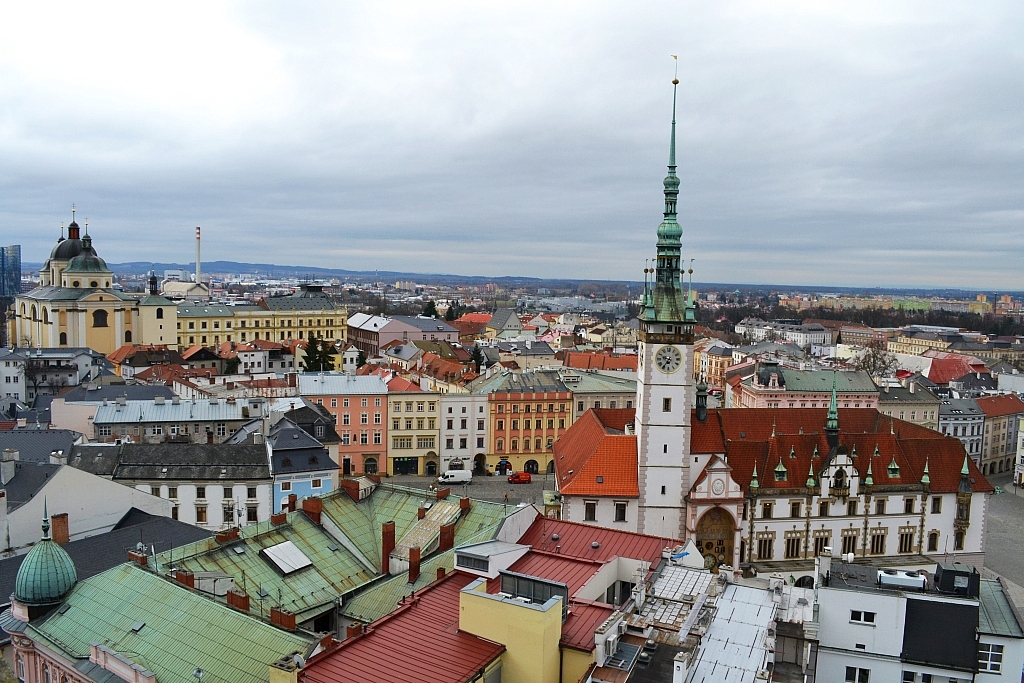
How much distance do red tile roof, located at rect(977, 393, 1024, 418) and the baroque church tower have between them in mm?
62511

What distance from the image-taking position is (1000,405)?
103438 millimetres

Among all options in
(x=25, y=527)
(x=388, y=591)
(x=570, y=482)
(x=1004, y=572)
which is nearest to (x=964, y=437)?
(x=1004, y=572)

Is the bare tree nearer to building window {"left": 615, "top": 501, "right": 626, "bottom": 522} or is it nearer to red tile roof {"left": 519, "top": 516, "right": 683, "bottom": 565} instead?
building window {"left": 615, "top": 501, "right": 626, "bottom": 522}

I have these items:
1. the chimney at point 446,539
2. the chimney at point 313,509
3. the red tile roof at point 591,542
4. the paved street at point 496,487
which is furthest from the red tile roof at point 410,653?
the paved street at point 496,487

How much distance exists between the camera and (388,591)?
34938 mm

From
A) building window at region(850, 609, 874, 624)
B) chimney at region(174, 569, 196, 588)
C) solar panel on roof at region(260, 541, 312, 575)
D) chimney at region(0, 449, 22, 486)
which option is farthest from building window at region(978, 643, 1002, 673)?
chimney at region(0, 449, 22, 486)

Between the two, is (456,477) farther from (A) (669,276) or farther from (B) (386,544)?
(B) (386,544)

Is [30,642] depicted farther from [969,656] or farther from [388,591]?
[969,656]

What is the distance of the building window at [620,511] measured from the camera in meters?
55.0

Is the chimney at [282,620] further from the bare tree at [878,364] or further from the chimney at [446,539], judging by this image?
the bare tree at [878,364]

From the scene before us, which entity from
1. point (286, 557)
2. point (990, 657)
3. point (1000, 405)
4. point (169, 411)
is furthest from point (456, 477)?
point (1000, 405)

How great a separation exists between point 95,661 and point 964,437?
95870mm

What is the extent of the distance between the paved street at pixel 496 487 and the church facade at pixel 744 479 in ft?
48.9

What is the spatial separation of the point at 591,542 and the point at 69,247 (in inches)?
5803
